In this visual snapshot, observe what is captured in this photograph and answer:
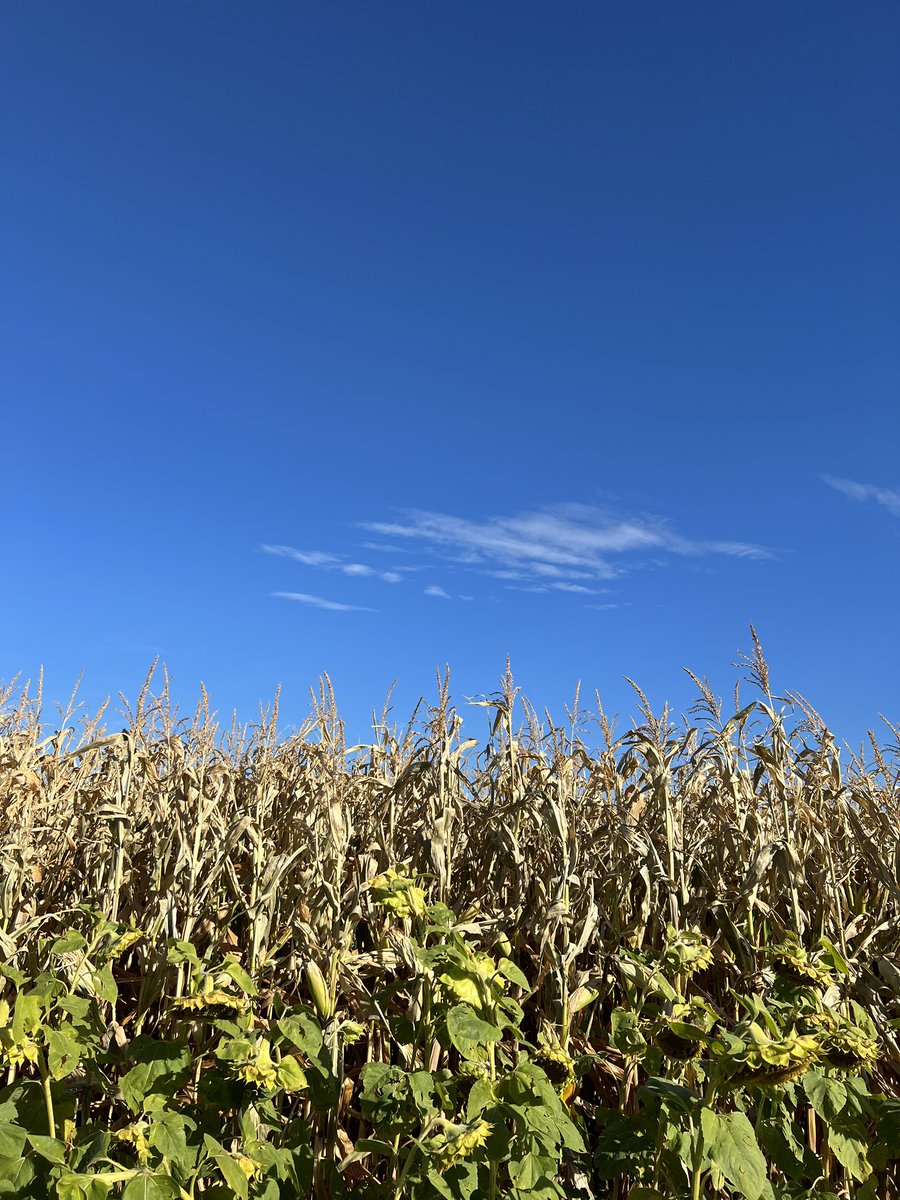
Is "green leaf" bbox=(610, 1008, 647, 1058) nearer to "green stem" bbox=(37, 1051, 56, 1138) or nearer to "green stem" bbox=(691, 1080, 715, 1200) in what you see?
"green stem" bbox=(691, 1080, 715, 1200)

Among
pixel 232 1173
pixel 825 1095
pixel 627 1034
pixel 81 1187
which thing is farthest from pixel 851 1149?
pixel 81 1187

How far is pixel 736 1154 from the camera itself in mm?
1956

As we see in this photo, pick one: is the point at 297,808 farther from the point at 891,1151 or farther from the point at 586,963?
the point at 891,1151

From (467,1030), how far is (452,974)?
18 cm

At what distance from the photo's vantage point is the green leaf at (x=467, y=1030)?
2.07 metres

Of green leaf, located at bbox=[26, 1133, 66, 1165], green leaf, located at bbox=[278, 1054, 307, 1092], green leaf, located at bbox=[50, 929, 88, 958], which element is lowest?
green leaf, located at bbox=[26, 1133, 66, 1165]

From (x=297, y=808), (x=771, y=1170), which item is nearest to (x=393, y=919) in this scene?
(x=297, y=808)

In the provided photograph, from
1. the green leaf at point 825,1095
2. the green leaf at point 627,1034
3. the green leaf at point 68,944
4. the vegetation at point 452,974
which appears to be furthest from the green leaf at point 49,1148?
the green leaf at point 825,1095

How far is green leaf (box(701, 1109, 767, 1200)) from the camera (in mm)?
1928

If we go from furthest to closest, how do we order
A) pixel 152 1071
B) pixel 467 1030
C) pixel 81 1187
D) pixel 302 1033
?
pixel 302 1033 → pixel 152 1071 → pixel 467 1030 → pixel 81 1187

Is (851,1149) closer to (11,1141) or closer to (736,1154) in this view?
(736,1154)

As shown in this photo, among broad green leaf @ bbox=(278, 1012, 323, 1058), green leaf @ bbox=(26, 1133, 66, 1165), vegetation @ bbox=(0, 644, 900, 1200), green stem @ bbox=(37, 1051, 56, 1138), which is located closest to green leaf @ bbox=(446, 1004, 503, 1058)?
vegetation @ bbox=(0, 644, 900, 1200)

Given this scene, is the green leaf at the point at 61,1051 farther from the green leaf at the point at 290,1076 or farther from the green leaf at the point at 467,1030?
the green leaf at the point at 467,1030

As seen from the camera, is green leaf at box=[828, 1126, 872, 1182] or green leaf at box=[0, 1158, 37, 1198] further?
green leaf at box=[828, 1126, 872, 1182]
